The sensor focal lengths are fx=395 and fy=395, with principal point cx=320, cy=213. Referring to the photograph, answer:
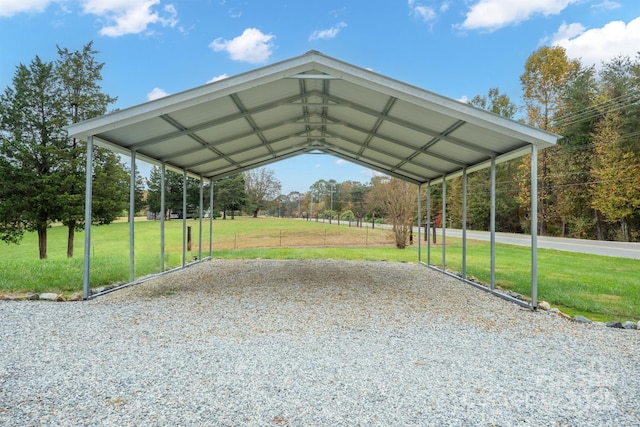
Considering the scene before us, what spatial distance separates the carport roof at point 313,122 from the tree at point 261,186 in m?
36.3

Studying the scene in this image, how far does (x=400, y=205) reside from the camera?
14781mm

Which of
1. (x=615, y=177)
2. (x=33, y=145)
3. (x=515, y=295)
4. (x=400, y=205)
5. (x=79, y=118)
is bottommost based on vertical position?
(x=515, y=295)

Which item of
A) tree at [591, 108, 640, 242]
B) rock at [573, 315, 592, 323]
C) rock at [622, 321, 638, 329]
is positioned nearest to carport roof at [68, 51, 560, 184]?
rock at [573, 315, 592, 323]

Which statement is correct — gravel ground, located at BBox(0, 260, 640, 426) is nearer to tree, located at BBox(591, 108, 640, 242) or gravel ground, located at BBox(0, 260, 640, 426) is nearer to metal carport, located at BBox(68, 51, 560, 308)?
metal carport, located at BBox(68, 51, 560, 308)

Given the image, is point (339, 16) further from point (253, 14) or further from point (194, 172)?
point (194, 172)

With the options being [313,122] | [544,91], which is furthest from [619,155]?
[313,122]

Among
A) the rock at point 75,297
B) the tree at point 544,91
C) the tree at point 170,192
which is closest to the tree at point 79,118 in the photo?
the rock at point 75,297

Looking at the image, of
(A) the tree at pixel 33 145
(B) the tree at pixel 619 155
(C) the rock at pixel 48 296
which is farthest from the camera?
(B) the tree at pixel 619 155

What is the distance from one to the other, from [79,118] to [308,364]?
16.7 metres

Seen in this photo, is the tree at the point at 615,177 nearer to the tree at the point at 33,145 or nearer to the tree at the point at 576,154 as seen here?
the tree at the point at 576,154

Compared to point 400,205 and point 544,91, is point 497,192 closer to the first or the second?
point 544,91

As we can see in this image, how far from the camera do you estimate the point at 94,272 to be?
8211 mm

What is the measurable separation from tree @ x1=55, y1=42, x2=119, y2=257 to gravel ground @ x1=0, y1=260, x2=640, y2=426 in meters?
9.72

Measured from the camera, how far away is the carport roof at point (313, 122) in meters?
5.06
